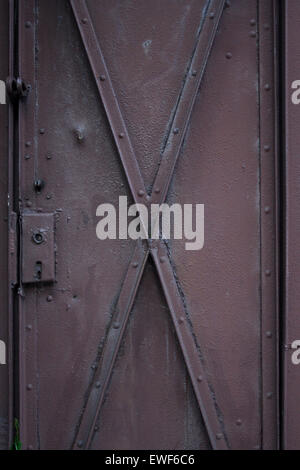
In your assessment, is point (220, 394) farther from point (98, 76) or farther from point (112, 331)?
point (98, 76)

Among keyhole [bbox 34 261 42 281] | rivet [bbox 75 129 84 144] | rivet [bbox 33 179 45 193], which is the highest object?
rivet [bbox 75 129 84 144]

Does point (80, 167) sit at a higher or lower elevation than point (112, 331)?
higher

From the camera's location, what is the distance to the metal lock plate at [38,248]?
175cm

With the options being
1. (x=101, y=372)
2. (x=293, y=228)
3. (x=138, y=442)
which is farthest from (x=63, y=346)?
(x=293, y=228)

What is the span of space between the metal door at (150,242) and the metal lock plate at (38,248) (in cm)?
1

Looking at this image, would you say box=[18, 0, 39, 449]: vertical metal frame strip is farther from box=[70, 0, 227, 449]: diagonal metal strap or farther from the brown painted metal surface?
the brown painted metal surface

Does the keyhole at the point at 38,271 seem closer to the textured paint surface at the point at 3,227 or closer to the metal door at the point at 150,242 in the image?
the metal door at the point at 150,242

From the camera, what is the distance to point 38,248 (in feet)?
5.80

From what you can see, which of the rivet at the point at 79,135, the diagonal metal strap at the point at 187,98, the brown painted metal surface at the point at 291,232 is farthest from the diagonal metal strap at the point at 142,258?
the brown painted metal surface at the point at 291,232

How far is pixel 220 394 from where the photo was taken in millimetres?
1798

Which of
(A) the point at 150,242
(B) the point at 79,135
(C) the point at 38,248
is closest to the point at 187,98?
(B) the point at 79,135

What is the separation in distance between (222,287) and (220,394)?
471 millimetres

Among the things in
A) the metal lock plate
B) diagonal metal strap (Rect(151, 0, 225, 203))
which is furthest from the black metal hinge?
diagonal metal strap (Rect(151, 0, 225, 203))

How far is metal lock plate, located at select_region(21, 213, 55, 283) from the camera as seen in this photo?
5.75ft
